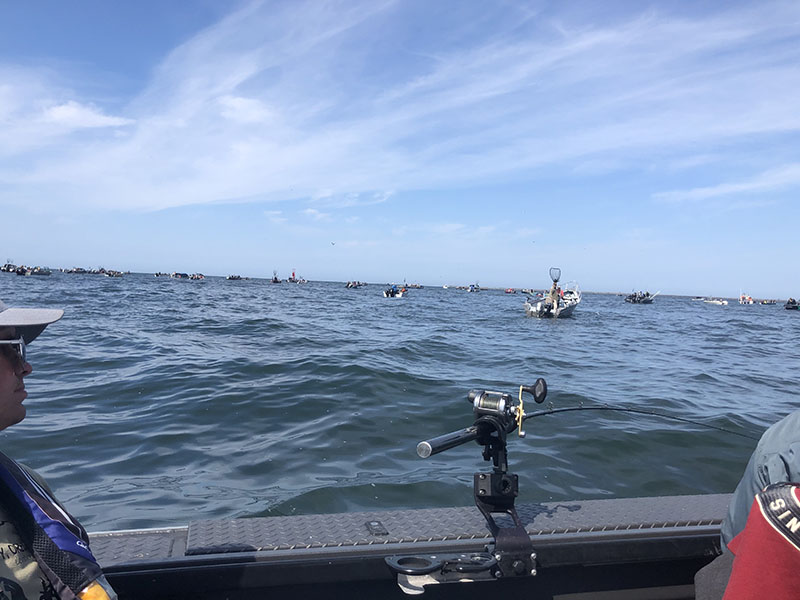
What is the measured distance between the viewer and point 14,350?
146 cm

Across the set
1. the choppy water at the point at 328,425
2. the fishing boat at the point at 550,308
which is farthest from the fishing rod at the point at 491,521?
the fishing boat at the point at 550,308

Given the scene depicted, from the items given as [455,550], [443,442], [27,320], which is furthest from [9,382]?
[455,550]

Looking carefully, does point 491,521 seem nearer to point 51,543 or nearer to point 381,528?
point 381,528

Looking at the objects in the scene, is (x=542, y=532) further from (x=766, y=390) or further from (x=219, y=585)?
(x=766, y=390)

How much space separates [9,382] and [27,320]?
0.19m

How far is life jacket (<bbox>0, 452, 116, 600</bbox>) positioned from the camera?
1.23 meters

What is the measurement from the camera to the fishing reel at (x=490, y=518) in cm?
210

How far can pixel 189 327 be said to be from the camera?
16359mm

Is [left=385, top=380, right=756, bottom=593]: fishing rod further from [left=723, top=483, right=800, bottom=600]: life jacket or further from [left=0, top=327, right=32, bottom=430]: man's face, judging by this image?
Answer: [left=0, top=327, right=32, bottom=430]: man's face

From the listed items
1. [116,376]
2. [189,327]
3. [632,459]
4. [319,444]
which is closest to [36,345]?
[116,376]

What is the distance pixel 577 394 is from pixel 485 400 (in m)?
7.29

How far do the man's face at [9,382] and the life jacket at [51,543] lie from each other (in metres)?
0.17

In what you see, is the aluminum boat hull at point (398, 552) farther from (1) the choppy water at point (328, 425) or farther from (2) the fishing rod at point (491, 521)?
(1) the choppy water at point (328, 425)

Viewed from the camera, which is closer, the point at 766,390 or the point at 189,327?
the point at 766,390
